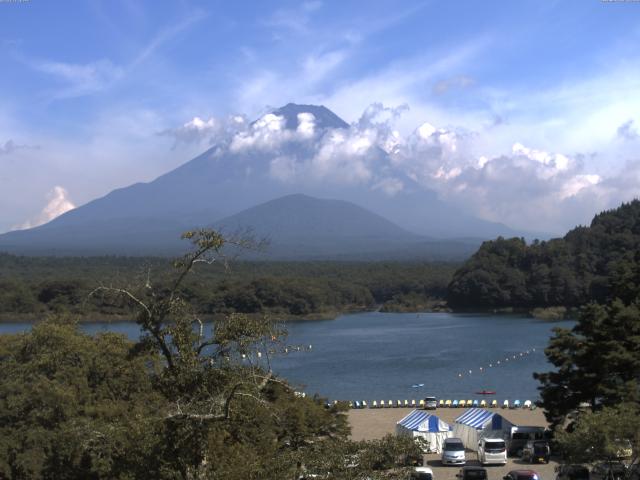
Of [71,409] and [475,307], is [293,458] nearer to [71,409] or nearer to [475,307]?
[71,409]

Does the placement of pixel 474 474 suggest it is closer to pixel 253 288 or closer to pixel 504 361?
pixel 504 361

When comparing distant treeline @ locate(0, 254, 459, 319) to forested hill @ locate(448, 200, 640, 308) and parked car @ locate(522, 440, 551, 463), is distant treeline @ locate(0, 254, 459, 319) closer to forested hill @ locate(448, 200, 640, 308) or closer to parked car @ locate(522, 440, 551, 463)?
forested hill @ locate(448, 200, 640, 308)

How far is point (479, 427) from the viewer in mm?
16094

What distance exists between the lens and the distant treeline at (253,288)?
5300cm

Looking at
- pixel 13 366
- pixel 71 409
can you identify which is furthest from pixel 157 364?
pixel 13 366

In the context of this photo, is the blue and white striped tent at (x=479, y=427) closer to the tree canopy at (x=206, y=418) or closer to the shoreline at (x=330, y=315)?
the tree canopy at (x=206, y=418)

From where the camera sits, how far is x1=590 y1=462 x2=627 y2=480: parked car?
1007 cm

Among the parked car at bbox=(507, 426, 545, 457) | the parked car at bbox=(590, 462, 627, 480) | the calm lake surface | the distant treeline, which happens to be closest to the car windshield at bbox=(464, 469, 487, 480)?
the parked car at bbox=(590, 462, 627, 480)

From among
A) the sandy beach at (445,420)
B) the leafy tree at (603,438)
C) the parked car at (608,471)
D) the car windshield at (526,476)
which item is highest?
the leafy tree at (603,438)

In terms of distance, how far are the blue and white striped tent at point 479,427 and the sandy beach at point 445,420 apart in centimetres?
42

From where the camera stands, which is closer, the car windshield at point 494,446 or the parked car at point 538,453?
the parked car at point 538,453

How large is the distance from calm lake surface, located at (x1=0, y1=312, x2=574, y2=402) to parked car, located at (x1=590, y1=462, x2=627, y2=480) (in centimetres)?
1108

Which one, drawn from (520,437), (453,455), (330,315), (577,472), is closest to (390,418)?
(520,437)

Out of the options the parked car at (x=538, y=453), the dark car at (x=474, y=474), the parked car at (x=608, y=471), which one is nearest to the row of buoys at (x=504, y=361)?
the parked car at (x=538, y=453)
